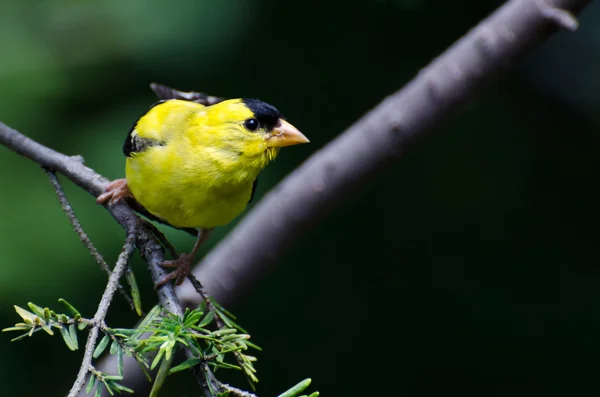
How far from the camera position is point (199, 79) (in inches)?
129

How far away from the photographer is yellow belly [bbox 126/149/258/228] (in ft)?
6.69

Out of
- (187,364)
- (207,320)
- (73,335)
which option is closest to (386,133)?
(207,320)

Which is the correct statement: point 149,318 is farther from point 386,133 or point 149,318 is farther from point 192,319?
point 386,133

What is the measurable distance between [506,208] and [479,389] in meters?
0.88

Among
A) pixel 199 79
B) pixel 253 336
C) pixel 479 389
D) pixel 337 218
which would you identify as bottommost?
pixel 479 389

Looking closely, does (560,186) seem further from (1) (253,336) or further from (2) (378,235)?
(1) (253,336)

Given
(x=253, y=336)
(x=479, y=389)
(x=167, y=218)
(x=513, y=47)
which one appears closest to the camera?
(x=513, y=47)

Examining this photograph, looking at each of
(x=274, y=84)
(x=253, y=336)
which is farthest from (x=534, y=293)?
(x=274, y=84)

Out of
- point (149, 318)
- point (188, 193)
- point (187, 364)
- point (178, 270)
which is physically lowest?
point (187, 364)

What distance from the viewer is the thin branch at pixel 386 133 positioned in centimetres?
180

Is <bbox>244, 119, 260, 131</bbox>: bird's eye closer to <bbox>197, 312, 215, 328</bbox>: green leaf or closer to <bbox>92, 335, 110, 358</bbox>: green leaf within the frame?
<bbox>197, 312, 215, 328</bbox>: green leaf

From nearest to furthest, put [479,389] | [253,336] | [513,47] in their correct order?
[513,47], [253,336], [479,389]

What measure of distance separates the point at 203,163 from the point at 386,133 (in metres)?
0.57

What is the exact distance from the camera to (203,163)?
209 cm
